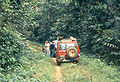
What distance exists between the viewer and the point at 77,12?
22125 mm

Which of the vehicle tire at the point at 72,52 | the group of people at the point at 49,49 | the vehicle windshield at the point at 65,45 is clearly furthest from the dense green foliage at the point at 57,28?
the vehicle tire at the point at 72,52

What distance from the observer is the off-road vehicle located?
1384 cm

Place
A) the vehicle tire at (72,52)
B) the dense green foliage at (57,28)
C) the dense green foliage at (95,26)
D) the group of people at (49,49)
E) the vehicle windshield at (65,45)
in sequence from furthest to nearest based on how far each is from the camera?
the group of people at (49,49)
the dense green foliage at (95,26)
the vehicle windshield at (65,45)
the vehicle tire at (72,52)
the dense green foliage at (57,28)

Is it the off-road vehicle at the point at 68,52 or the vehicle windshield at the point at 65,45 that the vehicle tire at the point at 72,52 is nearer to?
the off-road vehicle at the point at 68,52

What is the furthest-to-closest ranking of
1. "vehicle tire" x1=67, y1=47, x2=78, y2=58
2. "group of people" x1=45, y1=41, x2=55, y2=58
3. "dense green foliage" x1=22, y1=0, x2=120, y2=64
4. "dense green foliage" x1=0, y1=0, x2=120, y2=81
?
1. "group of people" x1=45, y1=41, x2=55, y2=58
2. "dense green foliage" x1=22, y1=0, x2=120, y2=64
3. "vehicle tire" x1=67, y1=47, x2=78, y2=58
4. "dense green foliage" x1=0, y1=0, x2=120, y2=81

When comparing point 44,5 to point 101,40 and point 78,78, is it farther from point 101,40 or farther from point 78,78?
point 78,78

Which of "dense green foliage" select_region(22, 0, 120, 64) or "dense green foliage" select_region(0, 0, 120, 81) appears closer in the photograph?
"dense green foliage" select_region(0, 0, 120, 81)

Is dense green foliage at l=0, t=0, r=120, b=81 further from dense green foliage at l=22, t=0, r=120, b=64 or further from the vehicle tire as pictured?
the vehicle tire

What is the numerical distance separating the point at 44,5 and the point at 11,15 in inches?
883

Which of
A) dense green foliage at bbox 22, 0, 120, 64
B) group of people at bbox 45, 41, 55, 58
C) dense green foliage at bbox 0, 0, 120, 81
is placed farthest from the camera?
group of people at bbox 45, 41, 55, 58

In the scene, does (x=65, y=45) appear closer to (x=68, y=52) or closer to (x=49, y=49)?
(x=68, y=52)

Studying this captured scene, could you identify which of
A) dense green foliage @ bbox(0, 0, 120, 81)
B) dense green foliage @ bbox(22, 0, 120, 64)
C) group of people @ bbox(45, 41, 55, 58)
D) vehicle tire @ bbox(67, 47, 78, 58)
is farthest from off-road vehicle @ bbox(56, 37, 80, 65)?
group of people @ bbox(45, 41, 55, 58)

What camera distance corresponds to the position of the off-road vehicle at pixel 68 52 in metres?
13.8

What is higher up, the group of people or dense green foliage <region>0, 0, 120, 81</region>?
dense green foliage <region>0, 0, 120, 81</region>
